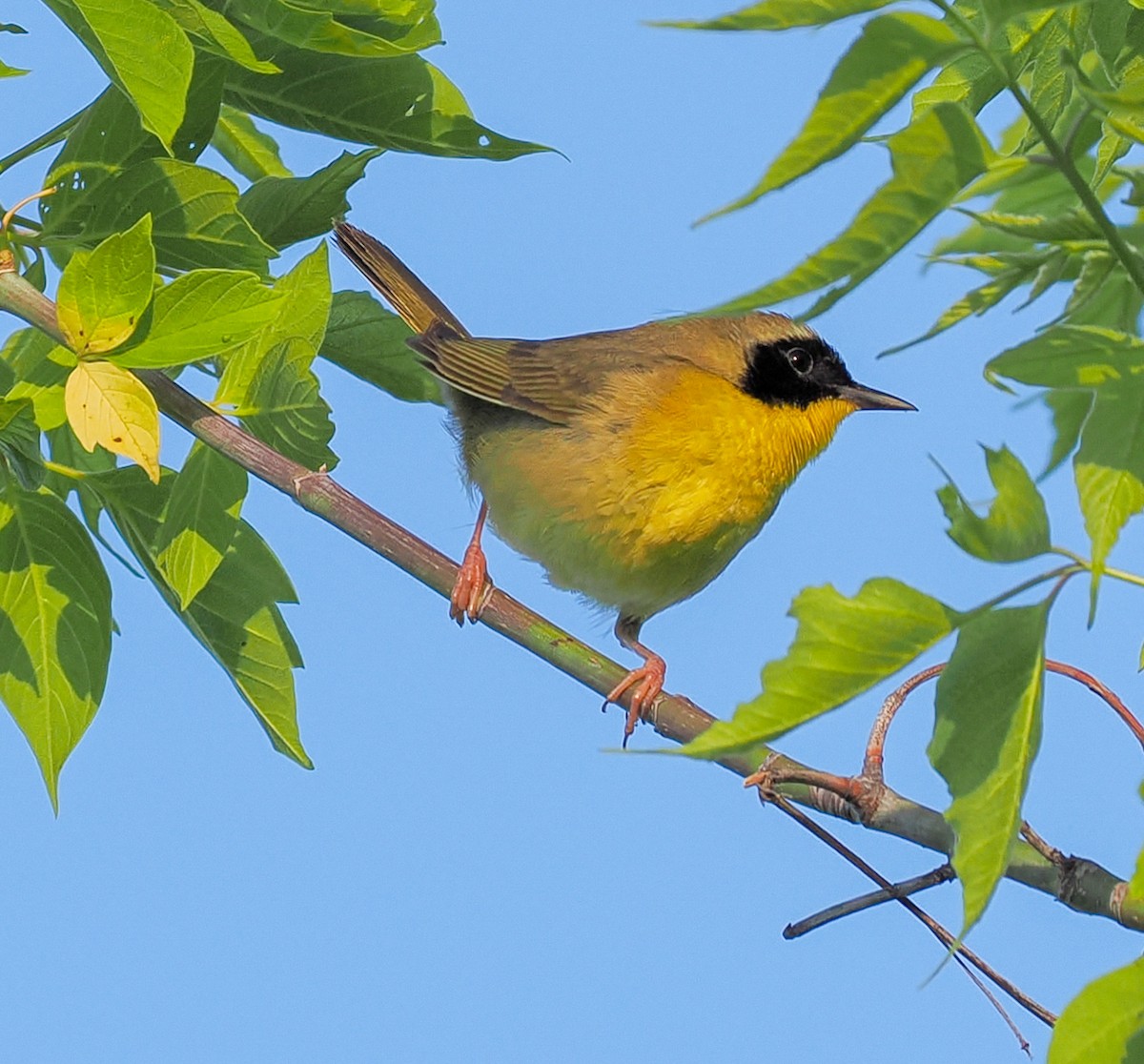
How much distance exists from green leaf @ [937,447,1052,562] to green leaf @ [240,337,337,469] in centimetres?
115

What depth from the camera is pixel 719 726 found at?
5.05 ft

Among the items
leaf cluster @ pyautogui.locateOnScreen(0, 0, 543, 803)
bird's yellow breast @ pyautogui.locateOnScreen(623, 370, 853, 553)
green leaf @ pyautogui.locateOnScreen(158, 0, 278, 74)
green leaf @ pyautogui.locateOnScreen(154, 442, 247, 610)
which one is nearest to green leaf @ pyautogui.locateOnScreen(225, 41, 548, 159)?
leaf cluster @ pyautogui.locateOnScreen(0, 0, 543, 803)

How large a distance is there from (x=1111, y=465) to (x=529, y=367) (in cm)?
336

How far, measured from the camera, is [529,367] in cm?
488

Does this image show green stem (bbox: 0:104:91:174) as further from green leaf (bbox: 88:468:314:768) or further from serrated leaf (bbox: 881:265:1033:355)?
serrated leaf (bbox: 881:265:1033:355)

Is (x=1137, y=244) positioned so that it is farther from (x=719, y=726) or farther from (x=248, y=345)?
(x=248, y=345)

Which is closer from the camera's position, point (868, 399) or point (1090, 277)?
point (1090, 277)

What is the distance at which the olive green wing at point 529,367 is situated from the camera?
467 cm

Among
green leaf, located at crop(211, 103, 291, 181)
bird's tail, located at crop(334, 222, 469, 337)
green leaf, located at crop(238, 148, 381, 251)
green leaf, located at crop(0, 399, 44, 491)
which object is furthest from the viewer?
bird's tail, located at crop(334, 222, 469, 337)

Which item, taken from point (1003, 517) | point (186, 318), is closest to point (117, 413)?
point (186, 318)

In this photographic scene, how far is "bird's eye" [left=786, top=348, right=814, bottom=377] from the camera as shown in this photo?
178 inches

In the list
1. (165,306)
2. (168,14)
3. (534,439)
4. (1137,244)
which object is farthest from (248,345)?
(534,439)

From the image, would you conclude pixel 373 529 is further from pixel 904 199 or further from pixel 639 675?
pixel 639 675

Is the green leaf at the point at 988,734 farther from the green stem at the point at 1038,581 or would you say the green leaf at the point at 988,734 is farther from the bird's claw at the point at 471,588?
the bird's claw at the point at 471,588
